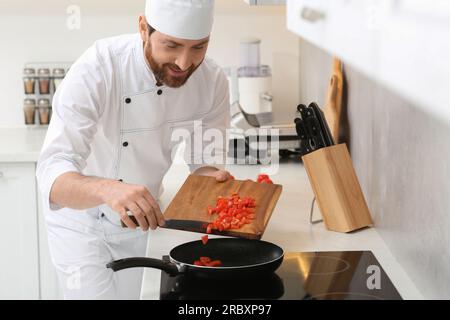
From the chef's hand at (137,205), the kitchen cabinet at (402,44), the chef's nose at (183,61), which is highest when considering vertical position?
the kitchen cabinet at (402,44)

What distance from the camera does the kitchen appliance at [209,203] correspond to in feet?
5.45

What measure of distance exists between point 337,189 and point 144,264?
0.63m

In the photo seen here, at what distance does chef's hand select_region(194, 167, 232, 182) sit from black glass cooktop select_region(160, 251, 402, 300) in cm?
41

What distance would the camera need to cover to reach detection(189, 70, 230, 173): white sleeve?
7.07 ft

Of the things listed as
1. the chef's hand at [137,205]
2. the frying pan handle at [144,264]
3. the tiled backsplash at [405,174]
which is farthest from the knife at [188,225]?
the tiled backsplash at [405,174]

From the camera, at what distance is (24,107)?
327 cm

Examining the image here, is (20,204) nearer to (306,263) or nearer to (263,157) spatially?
(263,157)

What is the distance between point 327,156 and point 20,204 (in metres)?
1.46

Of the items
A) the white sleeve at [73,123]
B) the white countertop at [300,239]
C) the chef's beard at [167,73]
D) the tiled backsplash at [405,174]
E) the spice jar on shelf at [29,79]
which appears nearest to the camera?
the tiled backsplash at [405,174]

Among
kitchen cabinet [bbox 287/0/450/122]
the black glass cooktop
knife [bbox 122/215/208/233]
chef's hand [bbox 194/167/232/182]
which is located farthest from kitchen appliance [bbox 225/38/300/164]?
kitchen cabinet [bbox 287/0/450/122]

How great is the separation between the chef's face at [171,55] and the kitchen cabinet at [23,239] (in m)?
1.02

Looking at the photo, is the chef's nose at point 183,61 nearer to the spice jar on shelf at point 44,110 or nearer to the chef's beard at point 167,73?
the chef's beard at point 167,73

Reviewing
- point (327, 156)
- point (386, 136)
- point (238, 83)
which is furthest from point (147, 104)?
point (238, 83)

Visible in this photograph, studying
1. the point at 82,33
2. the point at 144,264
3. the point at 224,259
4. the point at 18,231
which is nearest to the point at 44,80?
the point at 82,33
